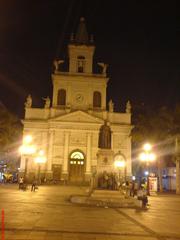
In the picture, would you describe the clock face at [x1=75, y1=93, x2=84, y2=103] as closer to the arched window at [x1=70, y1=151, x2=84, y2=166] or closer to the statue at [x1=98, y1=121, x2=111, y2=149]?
the arched window at [x1=70, y1=151, x2=84, y2=166]

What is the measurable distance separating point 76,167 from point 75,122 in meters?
7.68

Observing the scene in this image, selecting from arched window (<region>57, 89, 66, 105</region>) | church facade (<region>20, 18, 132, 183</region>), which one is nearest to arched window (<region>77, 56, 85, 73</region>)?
church facade (<region>20, 18, 132, 183</region>)

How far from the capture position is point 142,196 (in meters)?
19.4

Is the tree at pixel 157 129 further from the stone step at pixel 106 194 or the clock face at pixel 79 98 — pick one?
the stone step at pixel 106 194

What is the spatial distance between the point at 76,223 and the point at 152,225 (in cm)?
308

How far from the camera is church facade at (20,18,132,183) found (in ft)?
165

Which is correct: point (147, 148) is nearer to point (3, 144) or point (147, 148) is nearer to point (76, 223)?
point (76, 223)

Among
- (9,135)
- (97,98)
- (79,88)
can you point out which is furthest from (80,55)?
(9,135)

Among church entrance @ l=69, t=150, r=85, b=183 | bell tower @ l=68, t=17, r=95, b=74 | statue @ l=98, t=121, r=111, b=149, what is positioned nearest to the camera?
statue @ l=98, t=121, r=111, b=149

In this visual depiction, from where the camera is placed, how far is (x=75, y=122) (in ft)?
168

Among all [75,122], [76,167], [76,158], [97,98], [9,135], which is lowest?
[76,167]

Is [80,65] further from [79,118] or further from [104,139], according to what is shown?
[104,139]

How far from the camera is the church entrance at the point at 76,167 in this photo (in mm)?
50062

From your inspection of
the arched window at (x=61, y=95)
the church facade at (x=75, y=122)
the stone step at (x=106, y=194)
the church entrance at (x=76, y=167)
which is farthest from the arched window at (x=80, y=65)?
the stone step at (x=106, y=194)
